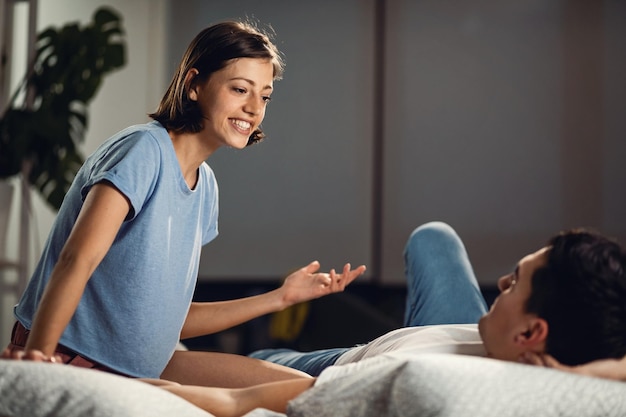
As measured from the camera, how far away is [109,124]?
431cm

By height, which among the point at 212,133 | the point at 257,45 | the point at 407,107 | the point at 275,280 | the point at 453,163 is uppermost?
the point at 257,45

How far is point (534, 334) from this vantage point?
99 centimetres

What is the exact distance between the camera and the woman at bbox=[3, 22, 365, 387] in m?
1.22

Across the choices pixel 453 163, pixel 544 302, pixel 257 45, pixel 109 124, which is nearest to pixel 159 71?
pixel 109 124

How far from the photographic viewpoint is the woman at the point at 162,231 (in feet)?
4.02

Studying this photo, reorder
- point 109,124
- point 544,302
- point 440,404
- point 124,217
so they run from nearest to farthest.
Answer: point 440,404 < point 544,302 < point 124,217 < point 109,124

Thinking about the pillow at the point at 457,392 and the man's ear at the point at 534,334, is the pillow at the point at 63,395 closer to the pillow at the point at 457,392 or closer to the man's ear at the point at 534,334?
the pillow at the point at 457,392

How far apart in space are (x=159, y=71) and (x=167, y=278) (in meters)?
3.31

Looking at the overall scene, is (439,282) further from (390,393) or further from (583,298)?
(390,393)

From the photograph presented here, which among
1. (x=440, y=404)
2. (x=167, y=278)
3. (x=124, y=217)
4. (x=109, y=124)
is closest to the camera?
(x=440, y=404)

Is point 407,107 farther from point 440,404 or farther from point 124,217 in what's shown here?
point 440,404

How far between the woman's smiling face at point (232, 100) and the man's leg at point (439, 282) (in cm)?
65

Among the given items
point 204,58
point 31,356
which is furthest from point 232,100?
point 31,356

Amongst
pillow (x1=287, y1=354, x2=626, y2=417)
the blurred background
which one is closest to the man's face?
pillow (x1=287, y1=354, x2=626, y2=417)
